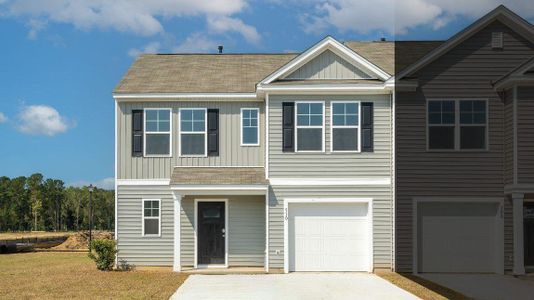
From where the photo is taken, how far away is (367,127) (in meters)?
16.8

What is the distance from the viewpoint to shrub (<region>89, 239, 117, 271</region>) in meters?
17.1

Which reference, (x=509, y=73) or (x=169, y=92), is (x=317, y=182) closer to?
(x=169, y=92)

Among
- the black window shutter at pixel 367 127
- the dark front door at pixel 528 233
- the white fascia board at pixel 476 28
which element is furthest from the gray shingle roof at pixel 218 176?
the white fascia board at pixel 476 28

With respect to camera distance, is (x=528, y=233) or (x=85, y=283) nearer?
(x=528, y=233)

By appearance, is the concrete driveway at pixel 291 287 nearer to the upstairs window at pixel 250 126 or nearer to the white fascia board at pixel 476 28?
the upstairs window at pixel 250 126

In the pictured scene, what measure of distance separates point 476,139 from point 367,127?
12.4 m

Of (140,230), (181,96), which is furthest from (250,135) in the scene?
(140,230)

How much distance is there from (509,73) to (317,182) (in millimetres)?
12911

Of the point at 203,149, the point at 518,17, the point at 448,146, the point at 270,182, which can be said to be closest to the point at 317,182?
the point at 270,182

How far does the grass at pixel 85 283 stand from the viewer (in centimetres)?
1245

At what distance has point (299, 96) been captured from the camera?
16750mm

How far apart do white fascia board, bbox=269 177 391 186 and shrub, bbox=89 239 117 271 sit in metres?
4.56

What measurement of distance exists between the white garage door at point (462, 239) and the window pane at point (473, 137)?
15.6 inches

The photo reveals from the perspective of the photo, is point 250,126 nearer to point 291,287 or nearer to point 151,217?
point 151,217
